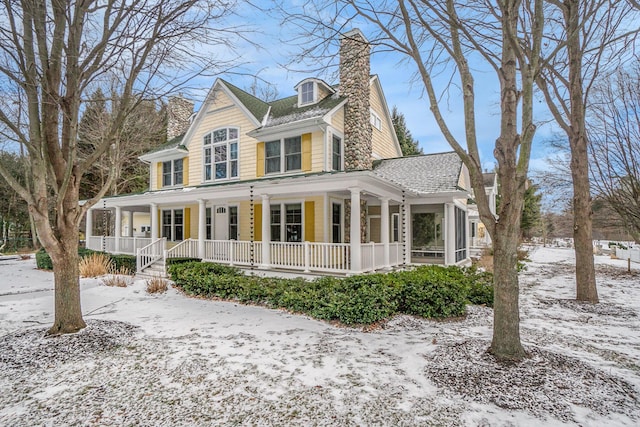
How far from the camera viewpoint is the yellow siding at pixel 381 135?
15.4 meters

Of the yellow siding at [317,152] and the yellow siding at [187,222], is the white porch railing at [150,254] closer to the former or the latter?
the yellow siding at [187,222]

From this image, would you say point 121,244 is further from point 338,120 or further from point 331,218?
point 338,120

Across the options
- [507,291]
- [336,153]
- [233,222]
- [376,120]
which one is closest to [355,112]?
[336,153]

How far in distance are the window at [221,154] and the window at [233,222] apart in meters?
1.46

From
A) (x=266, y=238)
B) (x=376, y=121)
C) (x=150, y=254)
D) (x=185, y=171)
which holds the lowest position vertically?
(x=150, y=254)

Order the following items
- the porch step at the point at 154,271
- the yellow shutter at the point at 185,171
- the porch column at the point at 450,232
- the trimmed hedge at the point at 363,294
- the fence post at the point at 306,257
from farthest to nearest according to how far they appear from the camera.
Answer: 1. the yellow shutter at the point at 185,171
2. the porch column at the point at 450,232
3. the porch step at the point at 154,271
4. the fence post at the point at 306,257
5. the trimmed hedge at the point at 363,294

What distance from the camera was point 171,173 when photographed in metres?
16.7

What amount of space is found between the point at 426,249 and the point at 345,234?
493 centimetres

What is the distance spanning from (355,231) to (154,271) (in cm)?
797

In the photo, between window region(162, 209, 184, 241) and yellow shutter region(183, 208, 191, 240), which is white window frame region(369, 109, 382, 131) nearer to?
yellow shutter region(183, 208, 191, 240)

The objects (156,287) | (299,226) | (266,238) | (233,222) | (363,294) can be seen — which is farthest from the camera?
(233,222)

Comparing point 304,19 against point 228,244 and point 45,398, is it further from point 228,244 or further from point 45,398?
point 228,244

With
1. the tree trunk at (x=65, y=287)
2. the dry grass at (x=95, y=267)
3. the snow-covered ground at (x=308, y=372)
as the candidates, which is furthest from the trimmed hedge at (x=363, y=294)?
the dry grass at (x=95, y=267)

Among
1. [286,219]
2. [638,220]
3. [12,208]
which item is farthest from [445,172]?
[12,208]
